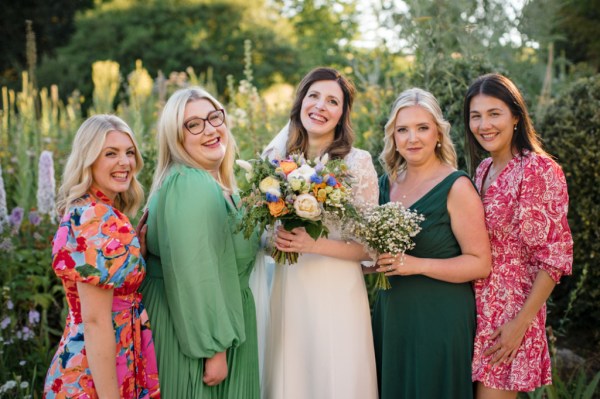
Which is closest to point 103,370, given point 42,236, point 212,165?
point 212,165

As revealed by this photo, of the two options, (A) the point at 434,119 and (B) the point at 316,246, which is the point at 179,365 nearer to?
(B) the point at 316,246

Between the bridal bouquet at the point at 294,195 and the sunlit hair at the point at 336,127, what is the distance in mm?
781

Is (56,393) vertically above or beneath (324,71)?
beneath

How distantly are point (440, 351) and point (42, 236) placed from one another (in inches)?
158

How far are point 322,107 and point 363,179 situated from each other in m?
0.57

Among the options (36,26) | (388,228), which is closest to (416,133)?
(388,228)

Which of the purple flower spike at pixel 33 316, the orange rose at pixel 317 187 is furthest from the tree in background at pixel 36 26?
the orange rose at pixel 317 187

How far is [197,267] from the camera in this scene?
9.90ft

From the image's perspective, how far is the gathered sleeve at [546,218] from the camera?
328cm

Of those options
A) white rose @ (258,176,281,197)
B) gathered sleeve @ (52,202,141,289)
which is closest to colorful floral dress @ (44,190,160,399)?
gathered sleeve @ (52,202,141,289)

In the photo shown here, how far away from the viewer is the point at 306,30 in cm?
1750

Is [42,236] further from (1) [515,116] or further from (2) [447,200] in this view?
(1) [515,116]

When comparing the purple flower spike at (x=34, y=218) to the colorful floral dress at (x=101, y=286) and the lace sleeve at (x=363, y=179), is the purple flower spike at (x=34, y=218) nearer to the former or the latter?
the colorful floral dress at (x=101, y=286)

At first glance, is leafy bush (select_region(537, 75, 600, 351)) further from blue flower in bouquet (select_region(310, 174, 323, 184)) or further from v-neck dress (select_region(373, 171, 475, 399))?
blue flower in bouquet (select_region(310, 174, 323, 184))
